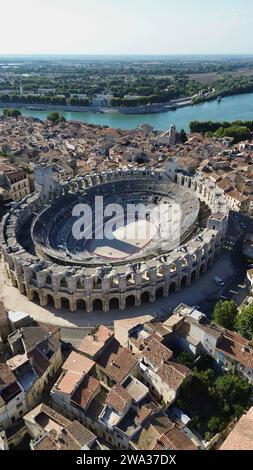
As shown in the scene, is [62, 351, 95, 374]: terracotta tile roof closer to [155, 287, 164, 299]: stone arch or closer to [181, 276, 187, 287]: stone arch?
[155, 287, 164, 299]: stone arch

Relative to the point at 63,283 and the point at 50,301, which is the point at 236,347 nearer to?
the point at 63,283

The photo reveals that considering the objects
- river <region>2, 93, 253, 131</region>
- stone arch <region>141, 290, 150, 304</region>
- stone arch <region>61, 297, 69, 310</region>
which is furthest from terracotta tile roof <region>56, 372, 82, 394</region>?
river <region>2, 93, 253, 131</region>

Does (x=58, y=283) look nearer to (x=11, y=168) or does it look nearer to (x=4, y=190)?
(x=4, y=190)

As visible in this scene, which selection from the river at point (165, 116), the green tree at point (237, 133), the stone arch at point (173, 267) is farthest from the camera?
the river at point (165, 116)

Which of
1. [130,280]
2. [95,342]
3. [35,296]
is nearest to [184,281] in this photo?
[130,280]

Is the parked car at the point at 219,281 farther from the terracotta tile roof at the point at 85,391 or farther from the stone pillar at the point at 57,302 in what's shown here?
the terracotta tile roof at the point at 85,391

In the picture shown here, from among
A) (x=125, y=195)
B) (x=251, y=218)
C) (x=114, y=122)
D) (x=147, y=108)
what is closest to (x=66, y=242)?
(x=125, y=195)

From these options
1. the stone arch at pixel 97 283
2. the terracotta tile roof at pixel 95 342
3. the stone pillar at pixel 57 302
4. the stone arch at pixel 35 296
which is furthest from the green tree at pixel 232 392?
the stone arch at pixel 35 296

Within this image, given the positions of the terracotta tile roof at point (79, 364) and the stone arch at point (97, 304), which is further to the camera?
the stone arch at point (97, 304)
